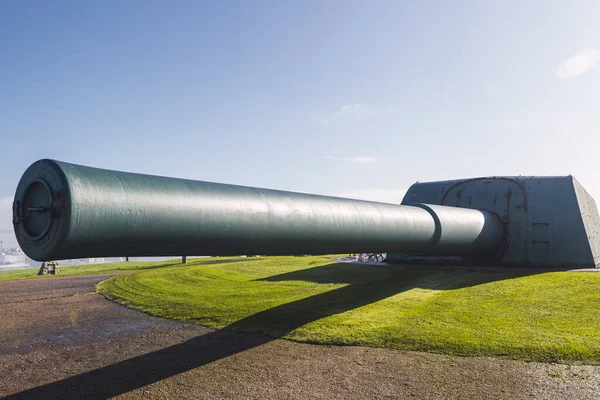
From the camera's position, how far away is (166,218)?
3195mm

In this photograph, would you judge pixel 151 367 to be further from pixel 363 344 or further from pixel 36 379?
pixel 363 344

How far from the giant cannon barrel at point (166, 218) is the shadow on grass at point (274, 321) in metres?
2.31

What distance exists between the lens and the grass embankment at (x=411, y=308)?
592 cm

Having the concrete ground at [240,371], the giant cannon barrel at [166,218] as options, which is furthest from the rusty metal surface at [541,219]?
the giant cannon barrel at [166,218]

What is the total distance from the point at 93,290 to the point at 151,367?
25.8 ft

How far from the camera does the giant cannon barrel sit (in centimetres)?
279

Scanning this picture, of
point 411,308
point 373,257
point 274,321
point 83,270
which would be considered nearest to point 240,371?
point 274,321

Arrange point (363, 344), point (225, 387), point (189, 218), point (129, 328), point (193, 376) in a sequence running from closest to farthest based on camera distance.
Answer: point (189, 218) < point (225, 387) < point (193, 376) < point (363, 344) < point (129, 328)

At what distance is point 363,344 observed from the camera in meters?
6.12

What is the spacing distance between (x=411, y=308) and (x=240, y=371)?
3557mm

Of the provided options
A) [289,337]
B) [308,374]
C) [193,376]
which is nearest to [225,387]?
[193,376]

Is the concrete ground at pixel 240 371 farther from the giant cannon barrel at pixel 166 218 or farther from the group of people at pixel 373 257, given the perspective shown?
the group of people at pixel 373 257

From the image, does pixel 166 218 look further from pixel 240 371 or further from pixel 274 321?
pixel 274 321

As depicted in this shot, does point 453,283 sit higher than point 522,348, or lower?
higher
